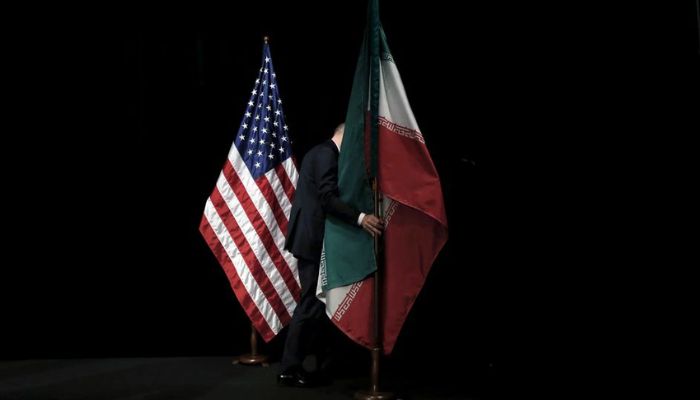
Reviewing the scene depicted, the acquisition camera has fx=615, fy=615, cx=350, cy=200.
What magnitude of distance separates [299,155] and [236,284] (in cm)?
94

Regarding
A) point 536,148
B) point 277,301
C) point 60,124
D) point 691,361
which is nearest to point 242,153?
point 277,301

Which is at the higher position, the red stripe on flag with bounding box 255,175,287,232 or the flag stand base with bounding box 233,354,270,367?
the red stripe on flag with bounding box 255,175,287,232

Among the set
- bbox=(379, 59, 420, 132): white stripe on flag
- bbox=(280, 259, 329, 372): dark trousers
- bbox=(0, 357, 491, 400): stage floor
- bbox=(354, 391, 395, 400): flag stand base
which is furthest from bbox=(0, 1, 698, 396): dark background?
bbox=(379, 59, 420, 132): white stripe on flag

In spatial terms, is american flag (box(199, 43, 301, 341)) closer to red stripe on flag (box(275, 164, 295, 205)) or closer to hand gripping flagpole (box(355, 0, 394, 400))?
red stripe on flag (box(275, 164, 295, 205))

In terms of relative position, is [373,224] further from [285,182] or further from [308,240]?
[285,182]

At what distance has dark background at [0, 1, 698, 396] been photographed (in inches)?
132

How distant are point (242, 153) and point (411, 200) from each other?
1.28 m

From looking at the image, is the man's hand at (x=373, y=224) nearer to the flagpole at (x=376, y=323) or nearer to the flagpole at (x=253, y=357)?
the flagpole at (x=376, y=323)

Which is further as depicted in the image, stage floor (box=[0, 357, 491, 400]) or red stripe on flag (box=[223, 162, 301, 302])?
red stripe on flag (box=[223, 162, 301, 302])

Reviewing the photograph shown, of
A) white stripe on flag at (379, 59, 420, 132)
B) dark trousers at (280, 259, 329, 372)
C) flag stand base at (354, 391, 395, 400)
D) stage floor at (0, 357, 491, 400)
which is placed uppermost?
white stripe on flag at (379, 59, 420, 132)

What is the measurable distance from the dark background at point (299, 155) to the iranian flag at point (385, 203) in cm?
83

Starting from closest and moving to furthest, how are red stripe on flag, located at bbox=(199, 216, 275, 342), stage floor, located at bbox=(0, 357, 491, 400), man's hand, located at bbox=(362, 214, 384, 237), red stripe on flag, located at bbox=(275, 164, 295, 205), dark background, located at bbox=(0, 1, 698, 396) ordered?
1. man's hand, located at bbox=(362, 214, 384, 237)
2. stage floor, located at bbox=(0, 357, 491, 400)
3. dark background, located at bbox=(0, 1, 698, 396)
4. red stripe on flag, located at bbox=(199, 216, 275, 342)
5. red stripe on flag, located at bbox=(275, 164, 295, 205)

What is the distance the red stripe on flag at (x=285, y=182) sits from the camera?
3627 mm

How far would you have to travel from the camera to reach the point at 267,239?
11.6 feet
